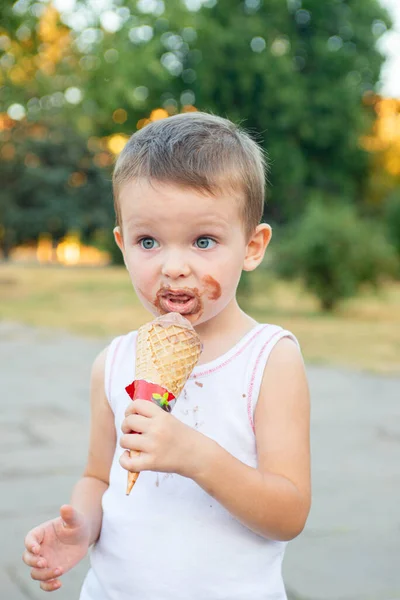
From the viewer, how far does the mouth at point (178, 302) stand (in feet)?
5.18

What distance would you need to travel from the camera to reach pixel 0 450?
4457 mm

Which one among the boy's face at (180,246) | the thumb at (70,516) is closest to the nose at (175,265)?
the boy's face at (180,246)

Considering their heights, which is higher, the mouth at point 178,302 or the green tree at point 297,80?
the green tree at point 297,80

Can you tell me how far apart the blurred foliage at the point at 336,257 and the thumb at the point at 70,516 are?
39.3 ft

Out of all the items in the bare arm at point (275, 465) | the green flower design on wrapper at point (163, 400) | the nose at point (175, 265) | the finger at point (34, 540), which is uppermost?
the nose at point (175, 265)

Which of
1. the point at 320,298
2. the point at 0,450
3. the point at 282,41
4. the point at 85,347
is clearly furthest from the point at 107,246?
the point at 0,450

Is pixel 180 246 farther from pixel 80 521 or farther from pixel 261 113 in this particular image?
pixel 261 113

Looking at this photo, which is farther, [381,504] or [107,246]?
[107,246]

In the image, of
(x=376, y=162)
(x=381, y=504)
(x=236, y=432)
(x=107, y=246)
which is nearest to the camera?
(x=236, y=432)

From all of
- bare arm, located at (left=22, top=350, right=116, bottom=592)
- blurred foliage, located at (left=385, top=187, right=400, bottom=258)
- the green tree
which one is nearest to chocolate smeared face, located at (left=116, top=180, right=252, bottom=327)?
bare arm, located at (left=22, top=350, right=116, bottom=592)

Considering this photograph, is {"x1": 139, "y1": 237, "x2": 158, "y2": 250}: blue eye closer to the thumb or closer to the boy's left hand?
the boy's left hand

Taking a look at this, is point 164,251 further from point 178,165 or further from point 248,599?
point 248,599

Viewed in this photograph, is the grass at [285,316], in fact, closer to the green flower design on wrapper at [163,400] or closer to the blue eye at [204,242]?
the blue eye at [204,242]

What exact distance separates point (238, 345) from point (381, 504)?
223 centimetres
